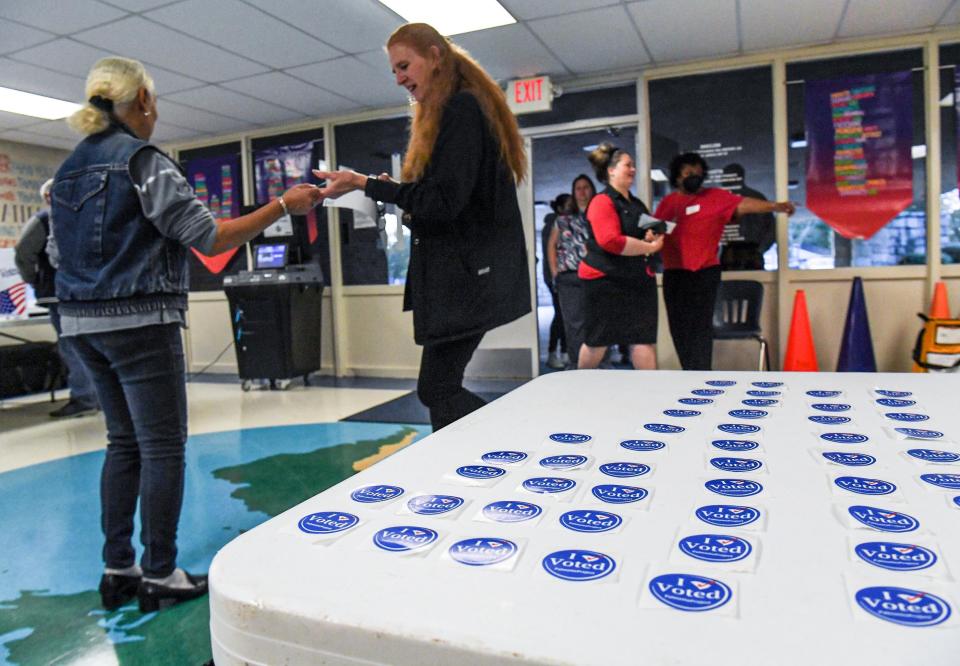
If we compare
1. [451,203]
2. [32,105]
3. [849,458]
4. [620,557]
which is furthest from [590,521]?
[32,105]

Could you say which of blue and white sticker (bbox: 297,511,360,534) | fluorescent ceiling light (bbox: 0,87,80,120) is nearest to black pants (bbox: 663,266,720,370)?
blue and white sticker (bbox: 297,511,360,534)

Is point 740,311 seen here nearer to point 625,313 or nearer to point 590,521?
point 625,313

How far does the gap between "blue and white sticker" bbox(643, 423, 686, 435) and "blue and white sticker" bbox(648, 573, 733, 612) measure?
0.35 m

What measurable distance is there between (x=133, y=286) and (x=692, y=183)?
2.98 metres

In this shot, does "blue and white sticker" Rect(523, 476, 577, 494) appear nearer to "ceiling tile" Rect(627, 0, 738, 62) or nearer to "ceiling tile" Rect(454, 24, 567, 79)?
"ceiling tile" Rect(627, 0, 738, 62)

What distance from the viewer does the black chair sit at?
4355 mm

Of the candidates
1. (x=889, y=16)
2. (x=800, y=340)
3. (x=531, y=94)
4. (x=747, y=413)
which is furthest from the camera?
(x=531, y=94)

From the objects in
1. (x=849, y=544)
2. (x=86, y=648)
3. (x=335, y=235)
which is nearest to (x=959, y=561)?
(x=849, y=544)

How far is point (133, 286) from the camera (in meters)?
1.53

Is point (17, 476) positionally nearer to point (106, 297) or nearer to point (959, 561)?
point (106, 297)

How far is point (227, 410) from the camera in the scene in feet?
14.5

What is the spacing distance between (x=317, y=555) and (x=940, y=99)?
520 centimetres

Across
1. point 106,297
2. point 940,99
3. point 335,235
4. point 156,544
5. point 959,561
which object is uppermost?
point 940,99

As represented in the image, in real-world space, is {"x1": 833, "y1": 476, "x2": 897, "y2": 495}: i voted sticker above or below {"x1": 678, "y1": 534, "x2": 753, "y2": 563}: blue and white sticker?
above
